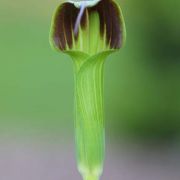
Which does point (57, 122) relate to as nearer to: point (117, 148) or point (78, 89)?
point (117, 148)

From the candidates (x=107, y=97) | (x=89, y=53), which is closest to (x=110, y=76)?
(x=107, y=97)

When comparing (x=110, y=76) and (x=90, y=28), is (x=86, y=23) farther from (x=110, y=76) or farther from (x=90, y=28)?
(x=110, y=76)

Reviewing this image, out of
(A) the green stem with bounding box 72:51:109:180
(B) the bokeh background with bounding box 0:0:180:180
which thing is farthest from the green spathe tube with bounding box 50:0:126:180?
(B) the bokeh background with bounding box 0:0:180:180

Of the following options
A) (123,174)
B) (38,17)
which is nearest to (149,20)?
(38,17)

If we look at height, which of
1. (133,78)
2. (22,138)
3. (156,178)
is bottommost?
(156,178)

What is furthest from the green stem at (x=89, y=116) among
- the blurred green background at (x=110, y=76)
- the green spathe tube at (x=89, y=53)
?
the blurred green background at (x=110, y=76)

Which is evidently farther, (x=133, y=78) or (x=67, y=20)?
(x=133, y=78)

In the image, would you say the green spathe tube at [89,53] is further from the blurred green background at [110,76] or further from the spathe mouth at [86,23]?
the blurred green background at [110,76]
